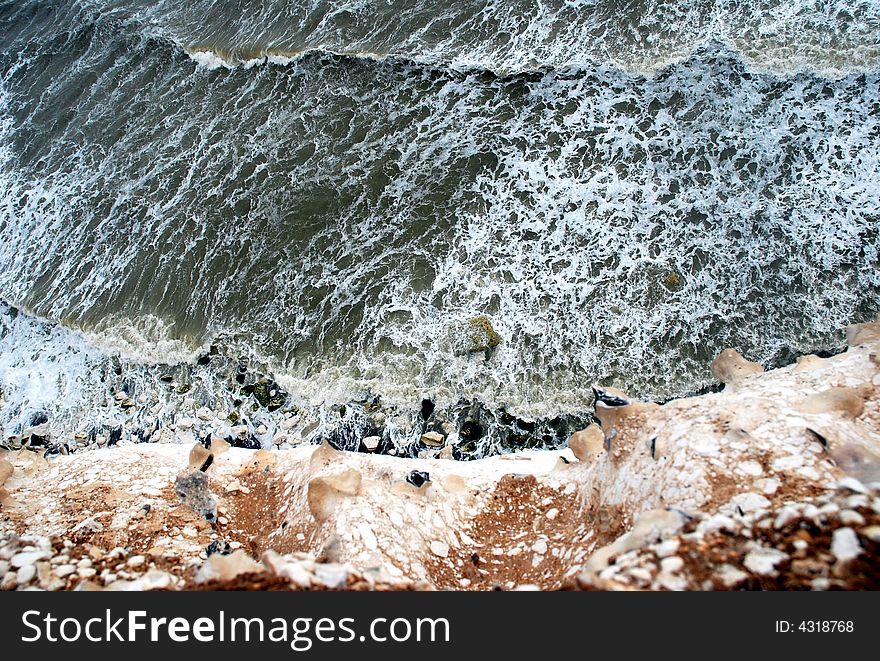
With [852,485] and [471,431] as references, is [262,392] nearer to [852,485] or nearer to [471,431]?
[471,431]

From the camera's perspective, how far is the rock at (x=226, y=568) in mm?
5270

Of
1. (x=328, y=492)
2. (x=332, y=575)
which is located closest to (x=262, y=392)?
(x=328, y=492)

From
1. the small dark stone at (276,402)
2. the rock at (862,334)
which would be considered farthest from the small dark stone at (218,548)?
the rock at (862,334)

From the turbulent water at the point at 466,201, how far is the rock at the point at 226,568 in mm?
5168

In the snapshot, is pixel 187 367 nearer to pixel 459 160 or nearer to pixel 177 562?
pixel 177 562

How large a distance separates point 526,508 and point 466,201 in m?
7.12

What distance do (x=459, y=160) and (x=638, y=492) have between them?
886cm

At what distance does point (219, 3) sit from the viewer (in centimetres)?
1769

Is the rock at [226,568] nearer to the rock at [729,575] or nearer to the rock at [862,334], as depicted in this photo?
the rock at [729,575]

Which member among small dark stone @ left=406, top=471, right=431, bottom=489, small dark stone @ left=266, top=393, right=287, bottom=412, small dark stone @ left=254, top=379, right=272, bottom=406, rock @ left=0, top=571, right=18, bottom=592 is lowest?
rock @ left=0, top=571, right=18, bottom=592

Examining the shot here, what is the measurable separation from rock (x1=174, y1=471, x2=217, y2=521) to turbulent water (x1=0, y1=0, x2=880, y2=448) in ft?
9.39

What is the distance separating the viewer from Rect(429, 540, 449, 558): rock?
6719 millimetres

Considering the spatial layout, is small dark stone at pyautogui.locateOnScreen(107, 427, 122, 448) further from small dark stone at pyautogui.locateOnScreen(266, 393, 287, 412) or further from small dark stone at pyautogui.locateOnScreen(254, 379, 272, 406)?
small dark stone at pyautogui.locateOnScreen(266, 393, 287, 412)

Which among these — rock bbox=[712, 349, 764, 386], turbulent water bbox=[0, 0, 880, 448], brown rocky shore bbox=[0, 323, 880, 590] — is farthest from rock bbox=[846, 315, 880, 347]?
rock bbox=[712, 349, 764, 386]
